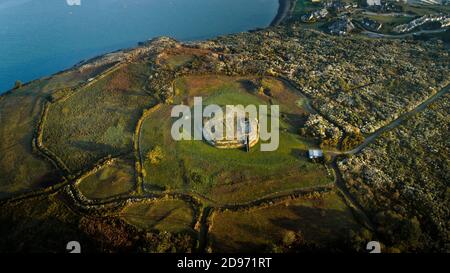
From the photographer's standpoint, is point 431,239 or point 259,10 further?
point 259,10

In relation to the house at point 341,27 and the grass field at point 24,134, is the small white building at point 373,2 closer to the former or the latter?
the house at point 341,27

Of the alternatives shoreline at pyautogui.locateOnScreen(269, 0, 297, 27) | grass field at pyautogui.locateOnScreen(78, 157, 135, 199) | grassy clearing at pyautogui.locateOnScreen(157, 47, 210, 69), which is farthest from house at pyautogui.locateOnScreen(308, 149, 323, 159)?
shoreline at pyautogui.locateOnScreen(269, 0, 297, 27)

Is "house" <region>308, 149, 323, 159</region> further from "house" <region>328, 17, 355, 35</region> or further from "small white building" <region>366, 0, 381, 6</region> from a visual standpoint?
"small white building" <region>366, 0, 381, 6</region>

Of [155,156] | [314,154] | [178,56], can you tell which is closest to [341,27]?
→ [178,56]

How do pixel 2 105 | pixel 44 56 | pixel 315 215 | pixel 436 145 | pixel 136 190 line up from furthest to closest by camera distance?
pixel 44 56 < pixel 2 105 < pixel 436 145 < pixel 136 190 < pixel 315 215

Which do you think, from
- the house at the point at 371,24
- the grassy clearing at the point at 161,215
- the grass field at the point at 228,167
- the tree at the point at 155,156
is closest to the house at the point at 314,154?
the grass field at the point at 228,167

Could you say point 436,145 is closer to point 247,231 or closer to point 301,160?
point 301,160
